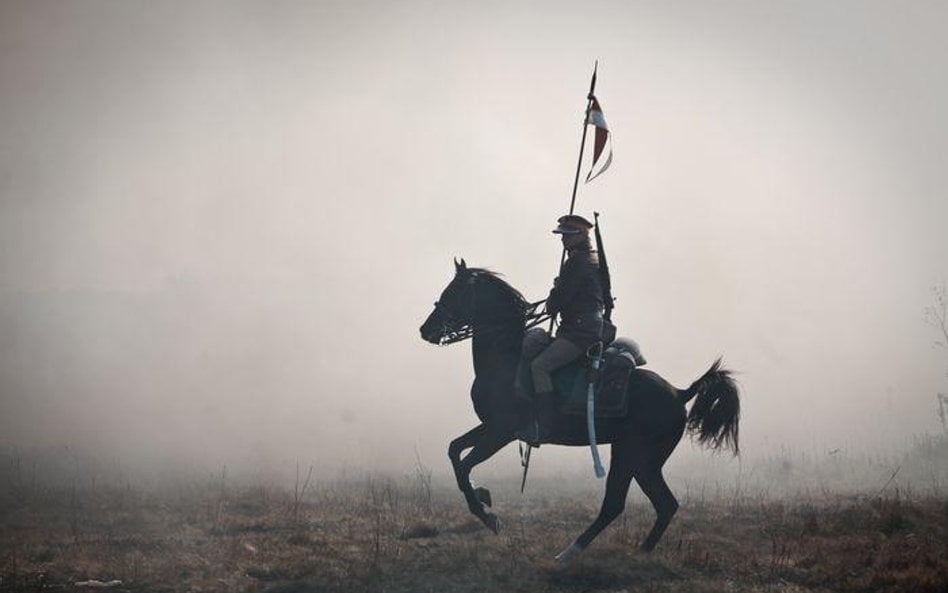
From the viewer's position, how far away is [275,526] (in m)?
14.5

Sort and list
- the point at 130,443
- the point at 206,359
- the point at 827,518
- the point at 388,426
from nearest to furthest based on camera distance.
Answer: the point at 827,518, the point at 130,443, the point at 388,426, the point at 206,359

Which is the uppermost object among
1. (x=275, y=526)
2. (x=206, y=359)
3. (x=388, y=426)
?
(x=206, y=359)

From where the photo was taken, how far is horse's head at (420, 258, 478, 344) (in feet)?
46.1

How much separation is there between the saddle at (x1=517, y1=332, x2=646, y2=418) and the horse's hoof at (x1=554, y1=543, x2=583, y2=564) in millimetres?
1730

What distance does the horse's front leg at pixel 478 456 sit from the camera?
1327 cm

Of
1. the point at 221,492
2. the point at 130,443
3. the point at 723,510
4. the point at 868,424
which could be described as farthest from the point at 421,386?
the point at 723,510

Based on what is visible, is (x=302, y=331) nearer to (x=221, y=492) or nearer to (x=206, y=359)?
(x=206, y=359)

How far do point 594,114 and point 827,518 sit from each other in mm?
6991

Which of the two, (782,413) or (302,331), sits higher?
(302,331)

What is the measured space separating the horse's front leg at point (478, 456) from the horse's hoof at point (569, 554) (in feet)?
4.54

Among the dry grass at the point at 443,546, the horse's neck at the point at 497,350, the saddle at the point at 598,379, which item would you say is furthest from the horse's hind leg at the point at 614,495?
the horse's neck at the point at 497,350

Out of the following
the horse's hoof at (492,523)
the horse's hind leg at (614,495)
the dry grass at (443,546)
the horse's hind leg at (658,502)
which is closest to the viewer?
the dry grass at (443,546)

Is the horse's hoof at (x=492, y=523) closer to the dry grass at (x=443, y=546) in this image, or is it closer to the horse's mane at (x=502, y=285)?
the dry grass at (x=443, y=546)

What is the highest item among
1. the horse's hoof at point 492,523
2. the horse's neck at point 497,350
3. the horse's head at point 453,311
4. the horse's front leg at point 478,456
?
the horse's head at point 453,311
